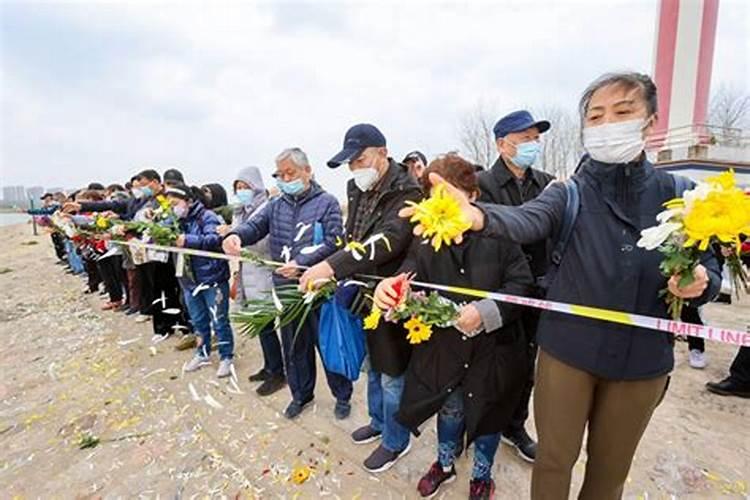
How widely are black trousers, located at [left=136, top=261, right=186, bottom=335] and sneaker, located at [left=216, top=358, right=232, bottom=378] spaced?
1612mm

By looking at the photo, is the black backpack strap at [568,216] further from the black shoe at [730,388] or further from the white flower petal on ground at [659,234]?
the black shoe at [730,388]

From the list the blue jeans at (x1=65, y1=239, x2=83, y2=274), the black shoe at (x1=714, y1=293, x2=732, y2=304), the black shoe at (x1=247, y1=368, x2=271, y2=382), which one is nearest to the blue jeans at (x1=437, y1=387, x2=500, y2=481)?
the black shoe at (x1=247, y1=368, x2=271, y2=382)

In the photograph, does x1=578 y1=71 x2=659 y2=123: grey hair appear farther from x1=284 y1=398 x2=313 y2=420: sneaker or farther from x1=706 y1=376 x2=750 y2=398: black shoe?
x1=706 y1=376 x2=750 y2=398: black shoe

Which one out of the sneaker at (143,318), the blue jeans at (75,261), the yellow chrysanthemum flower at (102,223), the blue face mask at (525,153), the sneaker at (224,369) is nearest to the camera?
the blue face mask at (525,153)

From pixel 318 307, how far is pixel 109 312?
20.0 ft

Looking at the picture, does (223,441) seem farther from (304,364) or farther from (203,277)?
(203,277)

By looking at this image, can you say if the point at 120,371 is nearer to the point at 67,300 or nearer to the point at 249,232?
the point at 249,232

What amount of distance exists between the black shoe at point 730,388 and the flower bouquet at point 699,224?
126 inches

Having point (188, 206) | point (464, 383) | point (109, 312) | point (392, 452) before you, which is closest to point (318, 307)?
point (392, 452)

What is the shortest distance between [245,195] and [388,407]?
2764 mm

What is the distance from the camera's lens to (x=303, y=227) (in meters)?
3.25

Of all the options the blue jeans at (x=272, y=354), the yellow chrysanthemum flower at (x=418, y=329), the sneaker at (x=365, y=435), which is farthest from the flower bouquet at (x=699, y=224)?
the blue jeans at (x=272, y=354)

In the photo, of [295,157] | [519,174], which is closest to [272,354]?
[295,157]

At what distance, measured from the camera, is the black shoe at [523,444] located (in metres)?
2.87
